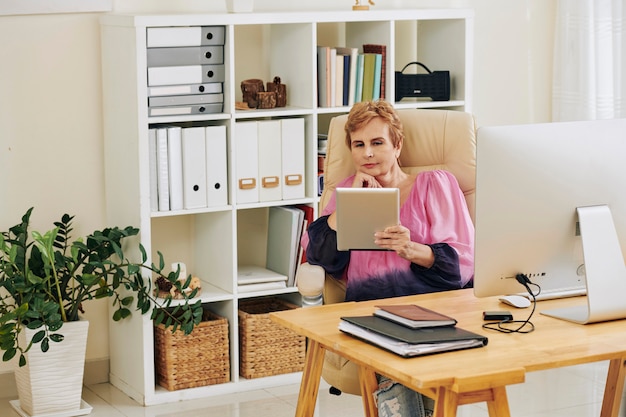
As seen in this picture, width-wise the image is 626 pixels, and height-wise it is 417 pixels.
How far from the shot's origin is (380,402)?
2.67 meters

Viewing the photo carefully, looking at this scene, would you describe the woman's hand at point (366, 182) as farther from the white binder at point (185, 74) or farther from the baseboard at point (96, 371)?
the baseboard at point (96, 371)

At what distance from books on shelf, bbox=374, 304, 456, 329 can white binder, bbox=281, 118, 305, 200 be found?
1.81m

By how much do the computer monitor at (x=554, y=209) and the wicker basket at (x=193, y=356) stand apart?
6.09 ft

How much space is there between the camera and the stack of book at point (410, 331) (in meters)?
2.20

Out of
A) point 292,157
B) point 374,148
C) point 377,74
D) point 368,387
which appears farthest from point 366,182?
point 377,74

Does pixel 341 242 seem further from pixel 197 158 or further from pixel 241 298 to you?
pixel 241 298

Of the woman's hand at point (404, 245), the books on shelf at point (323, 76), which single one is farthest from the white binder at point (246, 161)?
the woman's hand at point (404, 245)

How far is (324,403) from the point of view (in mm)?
4004

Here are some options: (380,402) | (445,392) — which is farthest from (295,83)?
(445,392)

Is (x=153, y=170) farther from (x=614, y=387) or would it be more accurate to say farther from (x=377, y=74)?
(x=614, y=387)

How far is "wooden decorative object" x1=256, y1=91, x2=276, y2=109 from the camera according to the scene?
4176 millimetres

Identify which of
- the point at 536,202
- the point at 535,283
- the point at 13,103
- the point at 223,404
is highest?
the point at 13,103

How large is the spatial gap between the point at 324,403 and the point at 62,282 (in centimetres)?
110

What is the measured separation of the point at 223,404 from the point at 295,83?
1.34 meters
